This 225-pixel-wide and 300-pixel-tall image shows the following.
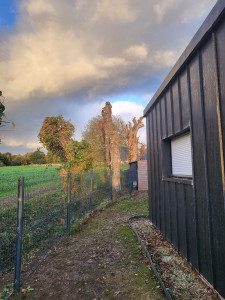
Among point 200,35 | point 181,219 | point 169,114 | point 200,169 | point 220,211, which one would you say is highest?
point 200,35

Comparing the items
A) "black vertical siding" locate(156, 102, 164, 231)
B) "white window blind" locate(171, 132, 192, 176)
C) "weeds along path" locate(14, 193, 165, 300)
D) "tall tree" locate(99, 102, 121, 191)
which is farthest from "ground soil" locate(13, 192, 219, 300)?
"tall tree" locate(99, 102, 121, 191)

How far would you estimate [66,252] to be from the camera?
4387mm

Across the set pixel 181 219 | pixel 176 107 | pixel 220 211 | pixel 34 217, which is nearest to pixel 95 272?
pixel 34 217

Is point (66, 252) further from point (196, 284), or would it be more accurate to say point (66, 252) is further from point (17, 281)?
point (196, 284)

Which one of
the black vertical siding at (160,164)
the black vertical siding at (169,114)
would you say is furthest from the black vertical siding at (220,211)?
the black vertical siding at (160,164)

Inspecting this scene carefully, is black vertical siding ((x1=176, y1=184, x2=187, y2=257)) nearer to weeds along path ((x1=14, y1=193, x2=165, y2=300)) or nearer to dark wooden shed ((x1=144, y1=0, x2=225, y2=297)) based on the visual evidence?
dark wooden shed ((x1=144, y1=0, x2=225, y2=297))

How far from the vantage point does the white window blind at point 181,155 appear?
384 centimetres

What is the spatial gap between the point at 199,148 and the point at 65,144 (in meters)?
7.02

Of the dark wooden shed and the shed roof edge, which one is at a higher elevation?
the shed roof edge

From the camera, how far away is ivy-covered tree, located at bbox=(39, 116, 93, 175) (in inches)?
351

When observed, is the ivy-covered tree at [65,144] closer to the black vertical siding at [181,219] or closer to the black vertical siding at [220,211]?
the black vertical siding at [181,219]

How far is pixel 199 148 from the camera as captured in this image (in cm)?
306

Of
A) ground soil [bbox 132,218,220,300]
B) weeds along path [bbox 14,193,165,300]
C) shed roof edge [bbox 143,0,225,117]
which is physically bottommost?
weeds along path [bbox 14,193,165,300]

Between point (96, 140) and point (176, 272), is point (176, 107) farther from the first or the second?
point (96, 140)
